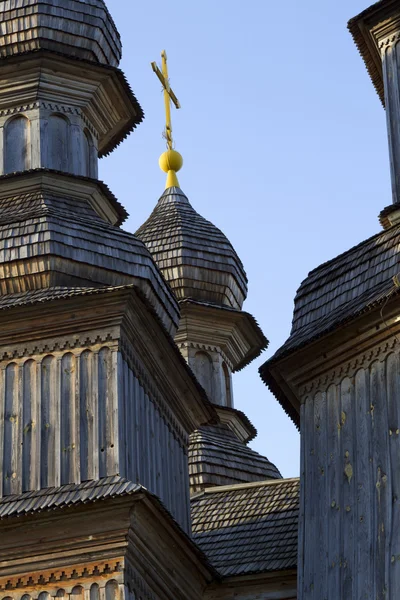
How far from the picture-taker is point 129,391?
20.7 meters

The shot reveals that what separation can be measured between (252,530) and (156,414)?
2306mm

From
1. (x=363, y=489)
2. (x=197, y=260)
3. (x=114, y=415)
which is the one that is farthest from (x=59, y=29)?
(x=363, y=489)

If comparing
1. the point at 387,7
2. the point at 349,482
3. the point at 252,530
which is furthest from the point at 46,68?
the point at 349,482

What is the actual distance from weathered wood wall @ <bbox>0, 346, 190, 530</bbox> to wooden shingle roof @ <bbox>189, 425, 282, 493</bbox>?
6782mm

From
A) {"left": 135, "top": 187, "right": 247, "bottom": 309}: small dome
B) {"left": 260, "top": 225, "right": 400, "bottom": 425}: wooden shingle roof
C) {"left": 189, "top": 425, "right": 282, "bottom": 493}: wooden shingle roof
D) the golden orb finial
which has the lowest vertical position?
{"left": 260, "top": 225, "right": 400, "bottom": 425}: wooden shingle roof

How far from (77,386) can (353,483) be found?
11.3 feet

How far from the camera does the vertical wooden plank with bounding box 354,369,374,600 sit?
18094mm

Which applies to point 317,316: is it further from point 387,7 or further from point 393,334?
point 387,7

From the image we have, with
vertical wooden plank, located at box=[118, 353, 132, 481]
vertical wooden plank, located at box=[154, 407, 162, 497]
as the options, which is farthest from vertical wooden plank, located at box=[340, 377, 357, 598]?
vertical wooden plank, located at box=[154, 407, 162, 497]

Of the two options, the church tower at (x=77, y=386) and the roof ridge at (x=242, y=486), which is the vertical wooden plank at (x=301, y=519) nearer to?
the church tower at (x=77, y=386)

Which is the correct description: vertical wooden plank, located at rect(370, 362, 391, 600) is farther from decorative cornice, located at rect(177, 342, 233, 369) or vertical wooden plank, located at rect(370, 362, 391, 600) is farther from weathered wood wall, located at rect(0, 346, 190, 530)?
decorative cornice, located at rect(177, 342, 233, 369)

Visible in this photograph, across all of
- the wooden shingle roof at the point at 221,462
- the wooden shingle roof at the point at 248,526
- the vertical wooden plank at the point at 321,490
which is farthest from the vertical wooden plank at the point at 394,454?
the wooden shingle roof at the point at 221,462

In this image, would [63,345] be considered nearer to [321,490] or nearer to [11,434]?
[11,434]

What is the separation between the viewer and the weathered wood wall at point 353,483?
18.1 m
